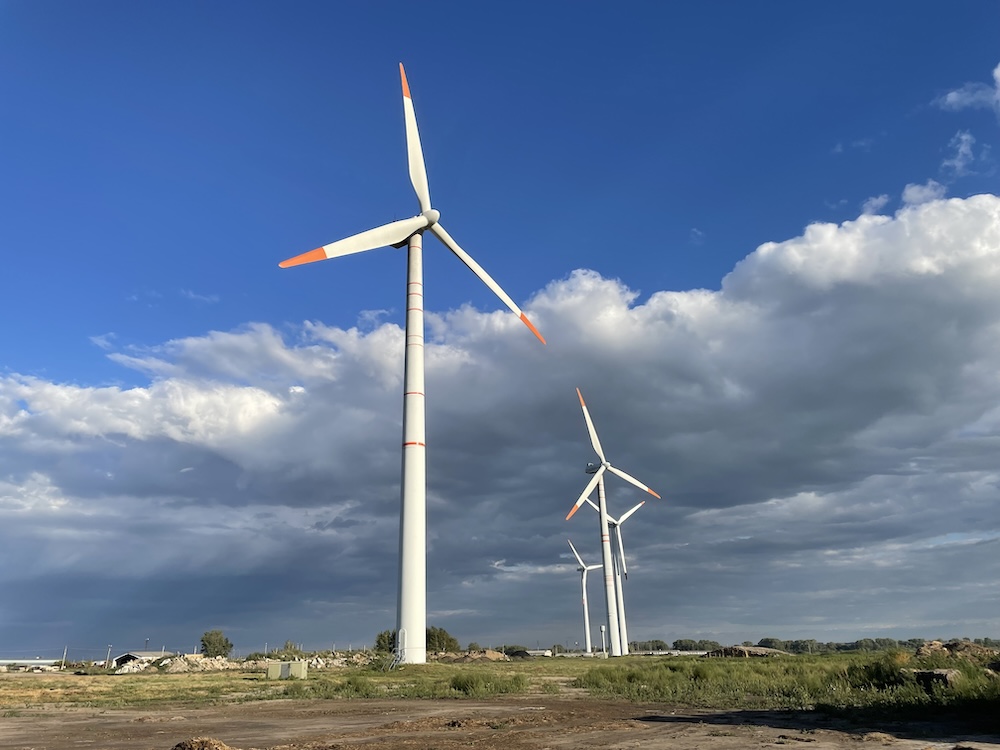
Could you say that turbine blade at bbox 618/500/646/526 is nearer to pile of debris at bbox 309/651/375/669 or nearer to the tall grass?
pile of debris at bbox 309/651/375/669

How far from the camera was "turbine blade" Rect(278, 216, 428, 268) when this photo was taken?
177 ft

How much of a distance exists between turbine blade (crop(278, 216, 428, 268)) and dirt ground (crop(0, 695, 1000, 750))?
101ft

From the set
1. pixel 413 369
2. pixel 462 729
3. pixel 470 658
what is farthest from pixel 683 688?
pixel 470 658

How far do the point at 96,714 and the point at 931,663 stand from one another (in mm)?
40150

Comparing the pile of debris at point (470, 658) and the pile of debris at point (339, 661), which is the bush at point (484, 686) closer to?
the pile of debris at point (339, 661)

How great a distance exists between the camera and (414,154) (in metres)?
68.6

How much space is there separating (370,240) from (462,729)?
47504 mm

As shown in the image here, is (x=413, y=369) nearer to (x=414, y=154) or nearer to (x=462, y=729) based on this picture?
(x=414, y=154)

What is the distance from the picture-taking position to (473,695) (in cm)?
3916

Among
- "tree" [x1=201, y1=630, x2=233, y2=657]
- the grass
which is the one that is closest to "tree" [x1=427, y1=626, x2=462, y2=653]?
"tree" [x1=201, y1=630, x2=233, y2=657]

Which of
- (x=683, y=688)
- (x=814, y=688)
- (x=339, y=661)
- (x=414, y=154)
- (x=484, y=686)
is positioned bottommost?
(x=683, y=688)

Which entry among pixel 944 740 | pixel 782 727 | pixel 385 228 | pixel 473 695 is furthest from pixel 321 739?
pixel 385 228

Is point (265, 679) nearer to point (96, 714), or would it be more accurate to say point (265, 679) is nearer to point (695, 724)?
point (96, 714)

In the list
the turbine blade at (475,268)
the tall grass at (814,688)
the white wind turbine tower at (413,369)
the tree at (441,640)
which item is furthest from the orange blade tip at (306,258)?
the tree at (441,640)
